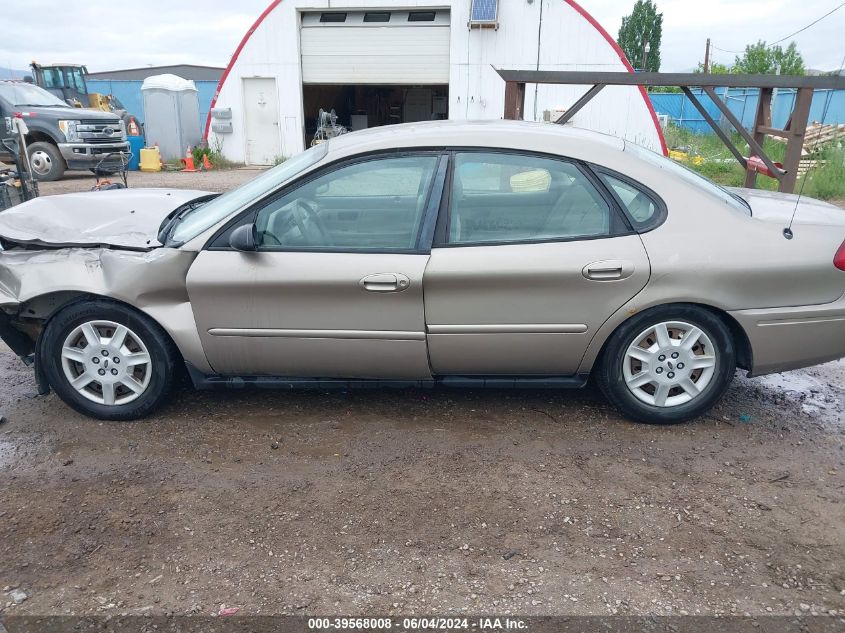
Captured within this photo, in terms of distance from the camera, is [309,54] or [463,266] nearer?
[463,266]

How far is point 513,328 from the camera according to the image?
360 centimetres

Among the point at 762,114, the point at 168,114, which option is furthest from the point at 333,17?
the point at 762,114

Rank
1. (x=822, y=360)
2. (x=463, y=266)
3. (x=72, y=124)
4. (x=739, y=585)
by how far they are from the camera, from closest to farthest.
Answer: (x=739, y=585)
(x=463, y=266)
(x=822, y=360)
(x=72, y=124)

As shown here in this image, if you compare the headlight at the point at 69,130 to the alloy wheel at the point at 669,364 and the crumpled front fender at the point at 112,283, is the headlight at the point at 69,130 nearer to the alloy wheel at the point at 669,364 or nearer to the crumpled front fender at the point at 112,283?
the crumpled front fender at the point at 112,283

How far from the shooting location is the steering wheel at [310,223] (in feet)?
12.0

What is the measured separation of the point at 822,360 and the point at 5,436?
180 inches

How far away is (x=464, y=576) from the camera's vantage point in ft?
8.70

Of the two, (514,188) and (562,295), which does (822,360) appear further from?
(514,188)

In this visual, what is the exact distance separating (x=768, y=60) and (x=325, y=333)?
5321 cm

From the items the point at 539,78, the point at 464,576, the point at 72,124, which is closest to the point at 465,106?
the point at 72,124

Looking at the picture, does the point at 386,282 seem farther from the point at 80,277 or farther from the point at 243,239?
the point at 80,277

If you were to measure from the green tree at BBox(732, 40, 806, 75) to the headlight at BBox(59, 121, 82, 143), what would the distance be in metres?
43.3

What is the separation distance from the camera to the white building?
18609 mm

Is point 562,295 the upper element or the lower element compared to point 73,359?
upper
